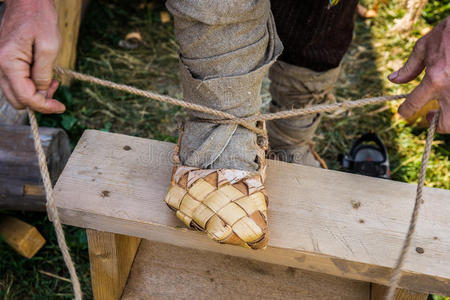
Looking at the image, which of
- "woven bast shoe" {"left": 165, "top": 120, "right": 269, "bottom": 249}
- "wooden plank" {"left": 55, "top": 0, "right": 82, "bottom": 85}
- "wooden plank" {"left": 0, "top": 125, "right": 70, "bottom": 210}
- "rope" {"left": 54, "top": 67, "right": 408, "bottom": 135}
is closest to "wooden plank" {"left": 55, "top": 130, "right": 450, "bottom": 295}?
"woven bast shoe" {"left": 165, "top": 120, "right": 269, "bottom": 249}

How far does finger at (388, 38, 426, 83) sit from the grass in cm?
101

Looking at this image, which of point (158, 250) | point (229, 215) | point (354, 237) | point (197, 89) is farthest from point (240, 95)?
point (158, 250)

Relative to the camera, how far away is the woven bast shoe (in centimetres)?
86

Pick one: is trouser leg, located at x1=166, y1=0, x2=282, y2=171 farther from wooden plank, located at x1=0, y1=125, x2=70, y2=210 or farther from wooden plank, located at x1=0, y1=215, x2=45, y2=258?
wooden plank, located at x1=0, y1=215, x2=45, y2=258

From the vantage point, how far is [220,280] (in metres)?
1.24

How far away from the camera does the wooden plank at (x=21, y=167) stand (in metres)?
1.44

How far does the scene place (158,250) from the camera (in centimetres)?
131

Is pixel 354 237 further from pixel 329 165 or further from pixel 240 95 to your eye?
pixel 329 165

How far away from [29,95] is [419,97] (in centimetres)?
79

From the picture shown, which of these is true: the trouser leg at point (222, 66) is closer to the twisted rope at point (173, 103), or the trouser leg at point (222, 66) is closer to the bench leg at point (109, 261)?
the twisted rope at point (173, 103)

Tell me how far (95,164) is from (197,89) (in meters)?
0.36

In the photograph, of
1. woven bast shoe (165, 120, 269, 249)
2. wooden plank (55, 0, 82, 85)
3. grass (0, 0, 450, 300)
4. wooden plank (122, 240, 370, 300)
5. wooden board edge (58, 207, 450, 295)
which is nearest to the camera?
woven bast shoe (165, 120, 269, 249)

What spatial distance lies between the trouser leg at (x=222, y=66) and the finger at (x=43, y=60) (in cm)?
26

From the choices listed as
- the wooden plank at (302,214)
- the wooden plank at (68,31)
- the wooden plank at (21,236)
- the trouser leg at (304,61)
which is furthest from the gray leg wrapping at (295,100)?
the wooden plank at (68,31)
